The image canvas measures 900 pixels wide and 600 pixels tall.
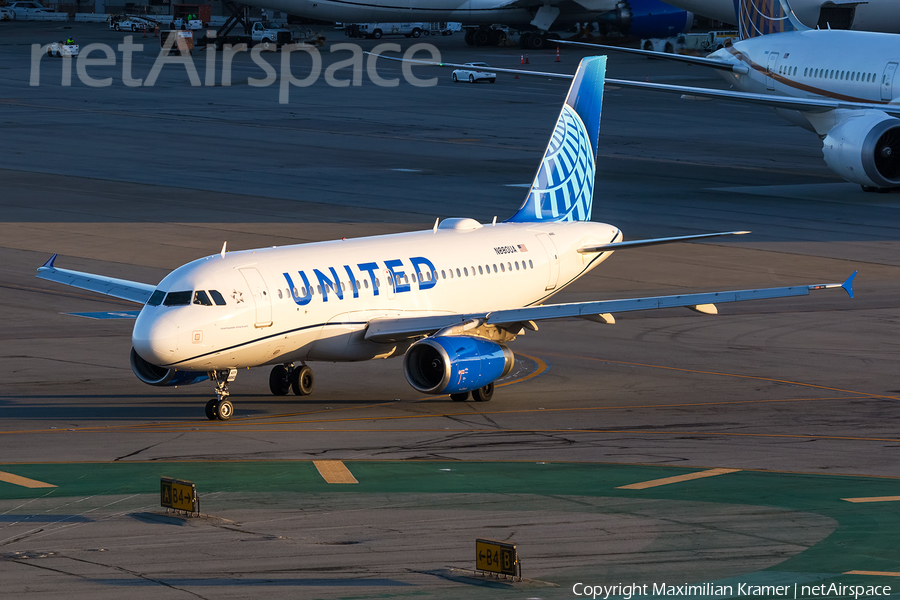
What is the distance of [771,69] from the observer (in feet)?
232

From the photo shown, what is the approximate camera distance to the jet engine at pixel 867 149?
59000 millimetres

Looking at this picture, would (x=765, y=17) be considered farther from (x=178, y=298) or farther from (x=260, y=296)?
(x=178, y=298)

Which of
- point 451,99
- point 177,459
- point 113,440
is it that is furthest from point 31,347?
point 451,99

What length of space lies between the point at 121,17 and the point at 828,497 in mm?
181245

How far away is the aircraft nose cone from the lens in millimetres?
27312

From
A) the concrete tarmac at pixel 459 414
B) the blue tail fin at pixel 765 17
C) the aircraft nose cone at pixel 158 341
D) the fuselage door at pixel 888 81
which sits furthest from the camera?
the blue tail fin at pixel 765 17

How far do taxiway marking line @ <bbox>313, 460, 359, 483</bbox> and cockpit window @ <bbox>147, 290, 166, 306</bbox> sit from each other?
546 cm

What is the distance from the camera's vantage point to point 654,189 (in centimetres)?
6431

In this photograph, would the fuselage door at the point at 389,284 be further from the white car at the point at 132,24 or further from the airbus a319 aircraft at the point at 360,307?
the white car at the point at 132,24

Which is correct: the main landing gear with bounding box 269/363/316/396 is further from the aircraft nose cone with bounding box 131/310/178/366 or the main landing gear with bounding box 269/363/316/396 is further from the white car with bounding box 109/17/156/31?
the white car with bounding box 109/17/156/31

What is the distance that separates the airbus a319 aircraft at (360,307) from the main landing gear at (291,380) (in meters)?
0.03

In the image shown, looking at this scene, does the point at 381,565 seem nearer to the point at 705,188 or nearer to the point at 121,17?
the point at 705,188

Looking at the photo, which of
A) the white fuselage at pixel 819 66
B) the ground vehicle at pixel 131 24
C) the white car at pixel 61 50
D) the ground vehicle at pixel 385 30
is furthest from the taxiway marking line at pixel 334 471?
the ground vehicle at pixel 131 24

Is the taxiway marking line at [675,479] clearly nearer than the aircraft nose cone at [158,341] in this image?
Yes
